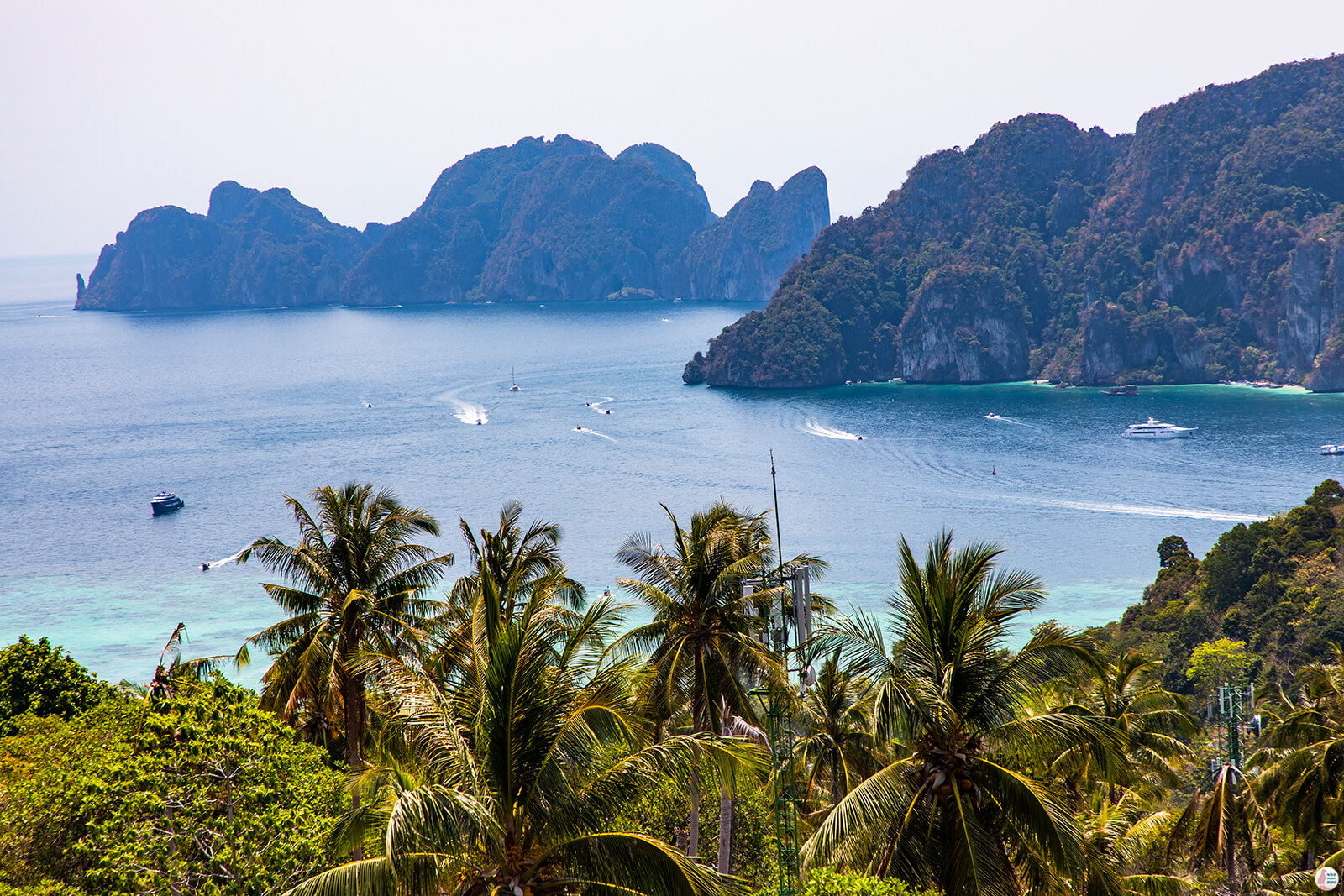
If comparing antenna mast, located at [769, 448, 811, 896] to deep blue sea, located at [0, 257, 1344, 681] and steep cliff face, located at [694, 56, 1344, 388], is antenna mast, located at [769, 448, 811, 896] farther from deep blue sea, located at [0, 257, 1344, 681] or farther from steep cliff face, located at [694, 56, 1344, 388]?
steep cliff face, located at [694, 56, 1344, 388]

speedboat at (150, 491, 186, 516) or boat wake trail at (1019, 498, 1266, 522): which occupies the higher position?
boat wake trail at (1019, 498, 1266, 522)

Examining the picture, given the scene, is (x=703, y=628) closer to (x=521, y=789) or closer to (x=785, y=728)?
(x=785, y=728)

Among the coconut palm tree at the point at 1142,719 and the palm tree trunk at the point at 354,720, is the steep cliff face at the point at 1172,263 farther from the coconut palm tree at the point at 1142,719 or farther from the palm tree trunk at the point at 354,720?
the palm tree trunk at the point at 354,720

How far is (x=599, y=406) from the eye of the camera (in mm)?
134250

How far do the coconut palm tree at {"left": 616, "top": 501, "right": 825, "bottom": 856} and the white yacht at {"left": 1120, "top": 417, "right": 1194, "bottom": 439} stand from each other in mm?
101762

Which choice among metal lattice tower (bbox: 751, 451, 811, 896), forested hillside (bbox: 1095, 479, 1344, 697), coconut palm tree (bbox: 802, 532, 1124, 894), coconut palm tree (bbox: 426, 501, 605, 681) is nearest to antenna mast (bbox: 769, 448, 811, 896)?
metal lattice tower (bbox: 751, 451, 811, 896)

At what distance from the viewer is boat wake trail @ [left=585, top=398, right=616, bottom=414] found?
131 meters

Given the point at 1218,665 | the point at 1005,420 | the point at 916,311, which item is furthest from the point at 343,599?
the point at 916,311

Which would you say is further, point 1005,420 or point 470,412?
point 470,412

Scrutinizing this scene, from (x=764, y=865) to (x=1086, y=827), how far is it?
22.3ft

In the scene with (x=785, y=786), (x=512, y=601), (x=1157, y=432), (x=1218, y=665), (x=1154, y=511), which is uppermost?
(x=512, y=601)

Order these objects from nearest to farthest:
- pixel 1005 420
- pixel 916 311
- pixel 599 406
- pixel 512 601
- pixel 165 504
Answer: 1. pixel 512 601
2. pixel 165 504
3. pixel 1005 420
4. pixel 599 406
5. pixel 916 311

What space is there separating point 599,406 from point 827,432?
31.8 m

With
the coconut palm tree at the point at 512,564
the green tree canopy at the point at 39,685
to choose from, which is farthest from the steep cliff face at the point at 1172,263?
the green tree canopy at the point at 39,685
